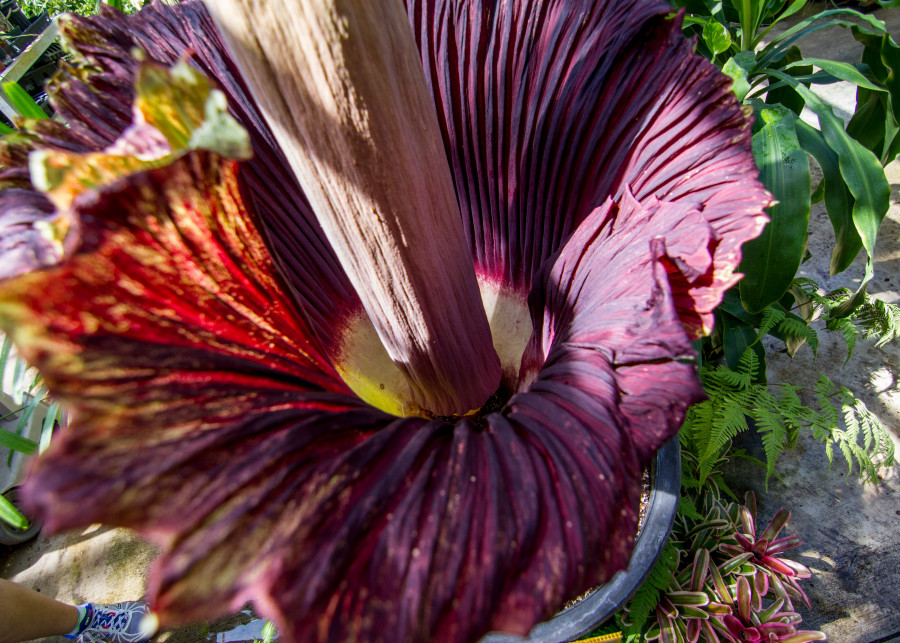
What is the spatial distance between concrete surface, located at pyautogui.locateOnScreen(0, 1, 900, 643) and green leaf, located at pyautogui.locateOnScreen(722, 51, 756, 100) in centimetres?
71

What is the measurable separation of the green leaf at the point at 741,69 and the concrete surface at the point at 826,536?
0.71m

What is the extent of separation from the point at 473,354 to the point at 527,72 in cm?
32

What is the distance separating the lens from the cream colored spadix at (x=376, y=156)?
353 millimetres

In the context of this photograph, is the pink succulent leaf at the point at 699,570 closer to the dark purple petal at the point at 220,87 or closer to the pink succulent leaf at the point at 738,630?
the pink succulent leaf at the point at 738,630

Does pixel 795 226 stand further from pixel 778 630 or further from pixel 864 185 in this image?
pixel 778 630

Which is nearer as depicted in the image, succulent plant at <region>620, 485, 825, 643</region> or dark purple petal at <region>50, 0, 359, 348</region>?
dark purple petal at <region>50, 0, 359, 348</region>

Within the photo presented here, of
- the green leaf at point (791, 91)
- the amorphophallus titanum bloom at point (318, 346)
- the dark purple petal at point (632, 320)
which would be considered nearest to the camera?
the amorphophallus titanum bloom at point (318, 346)

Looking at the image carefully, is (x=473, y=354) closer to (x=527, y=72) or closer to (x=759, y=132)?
(x=527, y=72)

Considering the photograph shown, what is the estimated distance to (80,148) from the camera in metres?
0.50

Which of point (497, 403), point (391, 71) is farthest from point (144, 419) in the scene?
point (497, 403)

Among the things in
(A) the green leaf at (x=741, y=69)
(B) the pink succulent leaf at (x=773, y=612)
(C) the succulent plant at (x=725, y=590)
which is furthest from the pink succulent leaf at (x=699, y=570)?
(A) the green leaf at (x=741, y=69)

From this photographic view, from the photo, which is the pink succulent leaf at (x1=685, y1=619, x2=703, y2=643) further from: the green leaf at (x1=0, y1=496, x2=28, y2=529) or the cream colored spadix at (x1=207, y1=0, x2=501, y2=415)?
the green leaf at (x1=0, y1=496, x2=28, y2=529)

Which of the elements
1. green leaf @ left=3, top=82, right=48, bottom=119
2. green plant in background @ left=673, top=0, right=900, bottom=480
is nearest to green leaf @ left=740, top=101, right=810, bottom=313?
green plant in background @ left=673, top=0, right=900, bottom=480

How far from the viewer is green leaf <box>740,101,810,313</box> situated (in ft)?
2.94
